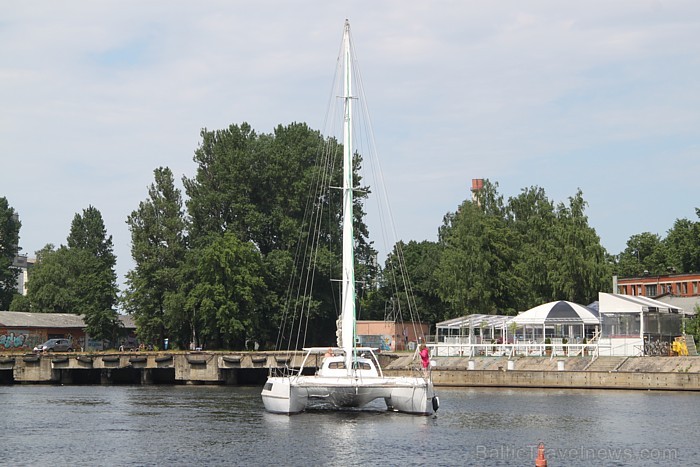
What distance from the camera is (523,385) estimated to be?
74.5m

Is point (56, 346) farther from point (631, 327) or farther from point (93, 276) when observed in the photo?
point (631, 327)

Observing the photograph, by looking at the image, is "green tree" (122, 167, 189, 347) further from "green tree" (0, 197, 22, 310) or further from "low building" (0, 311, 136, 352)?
"green tree" (0, 197, 22, 310)

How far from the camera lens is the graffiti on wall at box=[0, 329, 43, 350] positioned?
4139 inches

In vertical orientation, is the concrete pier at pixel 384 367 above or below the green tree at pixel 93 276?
below

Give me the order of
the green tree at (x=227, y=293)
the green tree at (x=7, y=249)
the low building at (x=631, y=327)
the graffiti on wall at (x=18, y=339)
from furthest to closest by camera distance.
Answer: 1. the green tree at (x=7, y=249)
2. the graffiti on wall at (x=18, y=339)
3. the green tree at (x=227, y=293)
4. the low building at (x=631, y=327)

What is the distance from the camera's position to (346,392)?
5131cm

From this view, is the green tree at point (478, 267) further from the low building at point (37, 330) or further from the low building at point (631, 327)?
the low building at point (37, 330)

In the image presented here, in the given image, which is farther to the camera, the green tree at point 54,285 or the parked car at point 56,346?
the green tree at point 54,285

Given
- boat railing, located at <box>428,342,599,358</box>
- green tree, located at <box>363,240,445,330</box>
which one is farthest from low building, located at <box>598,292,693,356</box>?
green tree, located at <box>363,240,445,330</box>

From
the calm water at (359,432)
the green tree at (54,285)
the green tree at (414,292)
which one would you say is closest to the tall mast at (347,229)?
the calm water at (359,432)

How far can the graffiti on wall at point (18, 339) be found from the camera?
345 ft

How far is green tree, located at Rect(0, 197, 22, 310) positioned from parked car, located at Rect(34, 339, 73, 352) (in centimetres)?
5187

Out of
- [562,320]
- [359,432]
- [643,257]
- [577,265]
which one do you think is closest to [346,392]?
[359,432]

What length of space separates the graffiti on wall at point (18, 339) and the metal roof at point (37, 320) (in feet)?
2.35
